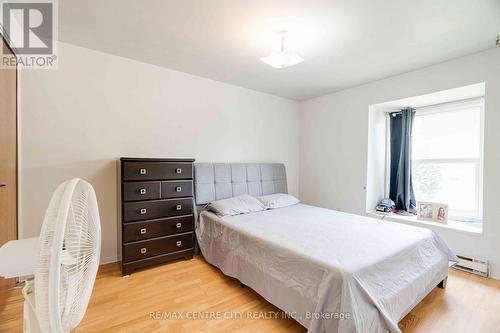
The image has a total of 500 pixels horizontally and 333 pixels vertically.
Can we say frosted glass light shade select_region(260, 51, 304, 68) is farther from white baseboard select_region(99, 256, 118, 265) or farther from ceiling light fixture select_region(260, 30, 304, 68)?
white baseboard select_region(99, 256, 118, 265)

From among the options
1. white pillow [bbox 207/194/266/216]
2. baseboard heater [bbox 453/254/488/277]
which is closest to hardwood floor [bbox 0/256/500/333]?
baseboard heater [bbox 453/254/488/277]

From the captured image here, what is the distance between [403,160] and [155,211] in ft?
11.7

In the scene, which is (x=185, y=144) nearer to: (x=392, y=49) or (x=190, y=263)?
(x=190, y=263)

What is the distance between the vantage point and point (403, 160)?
10.8ft

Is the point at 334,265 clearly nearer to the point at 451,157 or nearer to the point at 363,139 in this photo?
the point at 363,139

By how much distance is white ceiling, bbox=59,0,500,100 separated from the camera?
1.67m

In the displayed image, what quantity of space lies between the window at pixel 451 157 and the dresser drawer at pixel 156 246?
347cm

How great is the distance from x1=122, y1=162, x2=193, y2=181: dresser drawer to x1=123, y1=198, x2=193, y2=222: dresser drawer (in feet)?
0.88

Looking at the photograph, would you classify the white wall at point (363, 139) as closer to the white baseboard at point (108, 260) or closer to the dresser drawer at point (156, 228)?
the dresser drawer at point (156, 228)

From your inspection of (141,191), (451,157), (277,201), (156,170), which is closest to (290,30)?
(156,170)

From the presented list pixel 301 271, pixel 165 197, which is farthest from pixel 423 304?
pixel 165 197

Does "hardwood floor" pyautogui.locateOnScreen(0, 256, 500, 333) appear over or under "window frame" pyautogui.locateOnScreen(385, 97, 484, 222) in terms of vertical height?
under

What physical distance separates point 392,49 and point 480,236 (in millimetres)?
2247

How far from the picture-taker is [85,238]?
2.80ft
